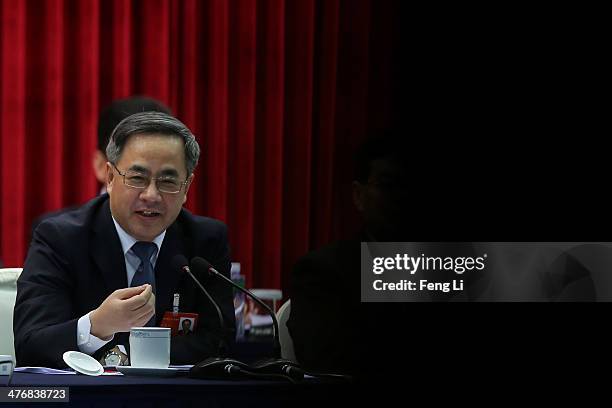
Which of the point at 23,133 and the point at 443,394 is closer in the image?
the point at 443,394

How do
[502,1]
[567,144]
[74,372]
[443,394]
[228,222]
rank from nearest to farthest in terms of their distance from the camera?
[443,394] < [74,372] < [567,144] < [502,1] < [228,222]

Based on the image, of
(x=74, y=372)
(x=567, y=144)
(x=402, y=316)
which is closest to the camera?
(x=74, y=372)

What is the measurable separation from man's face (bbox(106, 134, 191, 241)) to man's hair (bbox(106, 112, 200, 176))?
0.01 metres

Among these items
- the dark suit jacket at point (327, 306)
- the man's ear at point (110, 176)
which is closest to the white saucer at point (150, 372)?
the dark suit jacket at point (327, 306)

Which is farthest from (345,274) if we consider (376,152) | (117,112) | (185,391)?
(117,112)

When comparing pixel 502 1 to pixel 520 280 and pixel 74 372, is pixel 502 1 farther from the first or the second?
pixel 74 372

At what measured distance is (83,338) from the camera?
2055mm

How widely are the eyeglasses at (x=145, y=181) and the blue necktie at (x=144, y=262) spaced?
0.48 feet

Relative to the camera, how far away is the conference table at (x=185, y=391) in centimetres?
156

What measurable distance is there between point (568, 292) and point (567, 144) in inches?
17.6

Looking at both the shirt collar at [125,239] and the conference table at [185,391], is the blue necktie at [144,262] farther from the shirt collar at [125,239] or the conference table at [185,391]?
the conference table at [185,391]

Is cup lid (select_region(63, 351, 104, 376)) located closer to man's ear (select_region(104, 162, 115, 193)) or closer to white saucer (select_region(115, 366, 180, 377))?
white saucer (select_region(115, 366, 180, 377))

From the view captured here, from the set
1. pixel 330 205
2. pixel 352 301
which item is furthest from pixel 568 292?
pixel 330 205

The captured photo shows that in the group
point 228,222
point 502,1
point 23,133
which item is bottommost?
point 228,222
